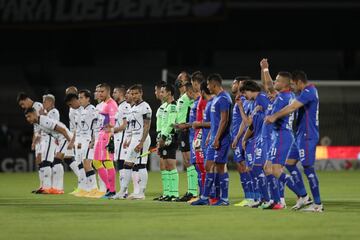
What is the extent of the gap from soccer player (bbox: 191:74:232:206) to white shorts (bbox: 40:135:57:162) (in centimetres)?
502

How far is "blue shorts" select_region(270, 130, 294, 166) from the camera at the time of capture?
13.5m

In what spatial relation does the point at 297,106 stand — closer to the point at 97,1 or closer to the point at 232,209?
the point at 232,209

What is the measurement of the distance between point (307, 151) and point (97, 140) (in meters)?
5.51

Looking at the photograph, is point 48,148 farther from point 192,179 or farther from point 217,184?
point 217,184

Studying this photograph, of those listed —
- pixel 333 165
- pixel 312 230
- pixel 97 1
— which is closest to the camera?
pixel 312 230

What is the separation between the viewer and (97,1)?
34.8m

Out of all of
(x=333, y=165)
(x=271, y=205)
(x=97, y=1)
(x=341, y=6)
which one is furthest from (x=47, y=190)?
(x=341, y=6)

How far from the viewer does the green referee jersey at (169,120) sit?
53.1 ft

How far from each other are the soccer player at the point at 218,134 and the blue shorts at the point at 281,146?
3.56 feet

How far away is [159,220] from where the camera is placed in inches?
484

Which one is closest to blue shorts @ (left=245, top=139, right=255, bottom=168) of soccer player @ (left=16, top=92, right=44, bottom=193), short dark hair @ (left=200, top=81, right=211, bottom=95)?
short dark hair @ (left=200, top=81, right=211, bottom=95)

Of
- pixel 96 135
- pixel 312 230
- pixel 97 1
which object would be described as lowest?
pixel 312 230

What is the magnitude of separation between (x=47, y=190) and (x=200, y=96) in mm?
4432

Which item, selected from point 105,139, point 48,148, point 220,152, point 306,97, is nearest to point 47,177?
point 48,148
